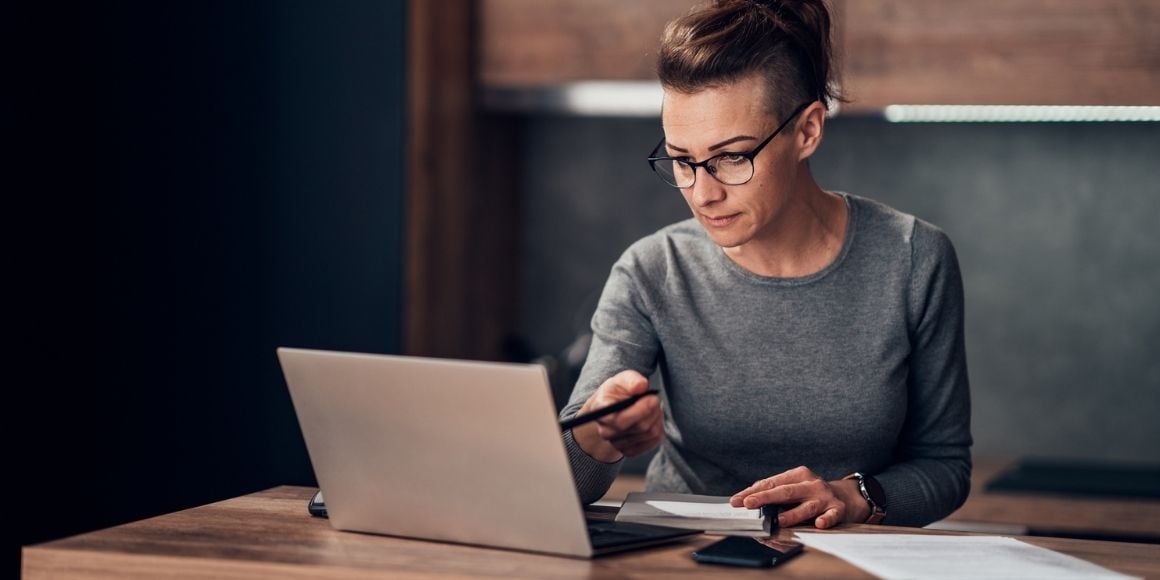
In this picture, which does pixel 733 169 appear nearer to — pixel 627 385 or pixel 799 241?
pixel 799 241

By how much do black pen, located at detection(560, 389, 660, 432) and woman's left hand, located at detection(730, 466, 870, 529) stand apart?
19cm

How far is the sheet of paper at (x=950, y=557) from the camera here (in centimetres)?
124

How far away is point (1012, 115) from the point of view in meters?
2.87

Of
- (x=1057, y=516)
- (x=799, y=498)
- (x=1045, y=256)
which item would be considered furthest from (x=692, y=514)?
(x=1045, y=256)

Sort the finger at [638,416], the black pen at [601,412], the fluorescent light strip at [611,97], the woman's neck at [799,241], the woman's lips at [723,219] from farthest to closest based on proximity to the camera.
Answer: the fluorescent light strip at [611,97] → the woman's neck at [799,241] → the woman's lips at [723,219] → the finger at [638,416] → the black pen at [601,412]

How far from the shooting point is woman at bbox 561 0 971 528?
5.62 ft

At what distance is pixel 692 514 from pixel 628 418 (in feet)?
0.48

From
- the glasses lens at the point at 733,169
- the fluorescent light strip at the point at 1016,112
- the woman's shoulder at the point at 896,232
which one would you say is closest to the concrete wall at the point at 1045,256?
the fluorescent light strip at the point at 1016,112

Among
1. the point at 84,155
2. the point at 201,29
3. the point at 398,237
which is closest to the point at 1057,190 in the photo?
the point at 398,237

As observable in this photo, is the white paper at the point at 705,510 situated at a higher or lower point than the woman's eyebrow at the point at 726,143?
lower

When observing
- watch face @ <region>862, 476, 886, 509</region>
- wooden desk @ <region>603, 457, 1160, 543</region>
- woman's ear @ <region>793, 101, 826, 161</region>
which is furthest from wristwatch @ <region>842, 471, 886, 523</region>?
wooden desk @ <region>603, 457, 1160, 543</region>

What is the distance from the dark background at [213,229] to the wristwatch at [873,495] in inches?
58.7

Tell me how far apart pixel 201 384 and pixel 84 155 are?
559 mm

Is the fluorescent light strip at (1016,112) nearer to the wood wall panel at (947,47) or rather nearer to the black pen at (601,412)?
the wood wall panel at (947,47)
